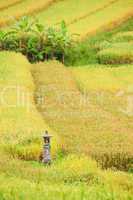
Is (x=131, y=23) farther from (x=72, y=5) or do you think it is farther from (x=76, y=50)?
(x=76, y=50)

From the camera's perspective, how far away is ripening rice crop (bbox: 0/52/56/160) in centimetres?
1051

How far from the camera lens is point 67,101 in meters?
14.5

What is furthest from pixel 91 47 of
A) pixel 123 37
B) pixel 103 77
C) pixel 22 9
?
pixel 103 77

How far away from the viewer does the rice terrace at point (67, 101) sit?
8.27 meters

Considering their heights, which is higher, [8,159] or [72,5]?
[72,5]

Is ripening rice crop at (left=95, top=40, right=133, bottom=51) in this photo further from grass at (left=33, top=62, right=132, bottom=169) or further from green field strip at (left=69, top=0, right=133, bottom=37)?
grass at (left=33, top=62, right=132, bottom=169)

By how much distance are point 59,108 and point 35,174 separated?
215 inches

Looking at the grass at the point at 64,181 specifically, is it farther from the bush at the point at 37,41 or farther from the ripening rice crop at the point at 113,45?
the ripening rice crop at the point at 113,45

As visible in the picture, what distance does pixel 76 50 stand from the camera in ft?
71.5

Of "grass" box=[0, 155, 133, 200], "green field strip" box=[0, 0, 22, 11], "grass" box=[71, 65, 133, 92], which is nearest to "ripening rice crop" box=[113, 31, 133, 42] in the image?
"grass" box=[71, 65, 133, 92]

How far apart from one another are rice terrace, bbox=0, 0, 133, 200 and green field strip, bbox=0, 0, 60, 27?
4 centimetres

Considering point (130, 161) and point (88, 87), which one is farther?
point (88, 87)

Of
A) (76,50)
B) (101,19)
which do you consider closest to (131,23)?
(101,19)

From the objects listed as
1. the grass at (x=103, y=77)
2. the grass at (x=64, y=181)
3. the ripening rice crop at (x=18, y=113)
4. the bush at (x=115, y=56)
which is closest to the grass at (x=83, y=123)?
the grass at (x=103, y=77)
